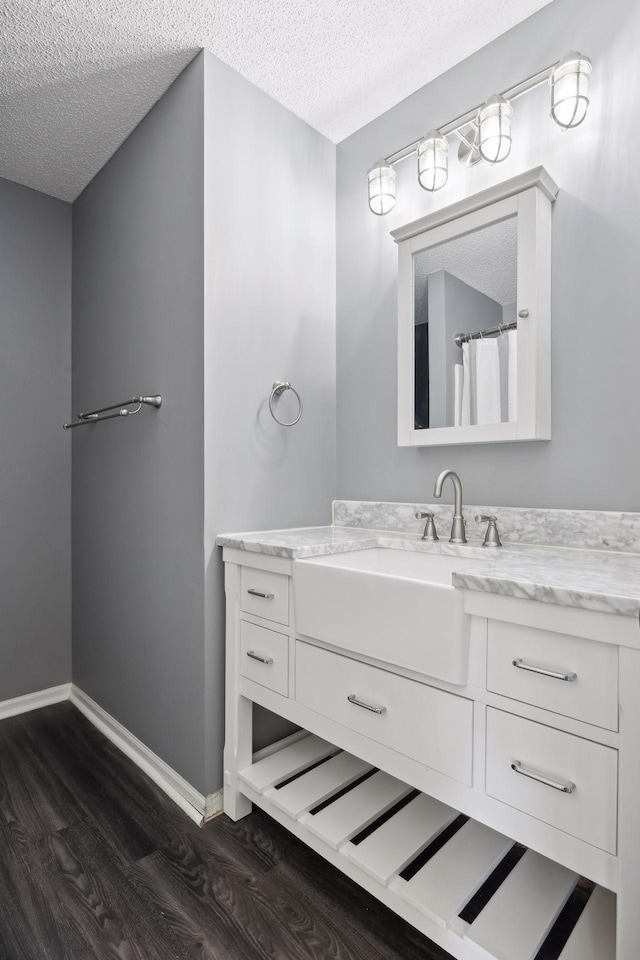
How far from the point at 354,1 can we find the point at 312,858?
7.89 feet

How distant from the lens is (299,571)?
137 centimetres

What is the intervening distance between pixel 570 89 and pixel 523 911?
1884 mm

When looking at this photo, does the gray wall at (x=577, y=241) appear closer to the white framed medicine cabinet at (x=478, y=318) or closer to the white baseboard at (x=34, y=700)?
the white framed medicine cabinet at (x=478, y=318)

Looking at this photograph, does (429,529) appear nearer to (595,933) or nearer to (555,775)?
(555,775)

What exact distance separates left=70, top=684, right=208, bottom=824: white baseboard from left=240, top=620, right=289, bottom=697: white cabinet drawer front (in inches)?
17.5

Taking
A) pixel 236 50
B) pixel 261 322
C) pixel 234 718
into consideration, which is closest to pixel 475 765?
pixel 234 718

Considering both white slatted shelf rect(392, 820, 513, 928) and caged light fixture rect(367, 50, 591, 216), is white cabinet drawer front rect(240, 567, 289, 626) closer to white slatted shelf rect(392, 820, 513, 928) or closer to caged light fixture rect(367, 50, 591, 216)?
white slatted shelf rect(392, 820, 513, 928)

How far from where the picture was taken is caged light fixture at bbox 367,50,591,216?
1.30 metres

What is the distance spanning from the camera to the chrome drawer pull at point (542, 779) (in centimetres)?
86

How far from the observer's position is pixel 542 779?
895 mm

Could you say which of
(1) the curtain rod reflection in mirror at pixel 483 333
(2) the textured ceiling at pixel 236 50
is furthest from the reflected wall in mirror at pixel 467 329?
(2) the textured ceiling at pixel 236 50

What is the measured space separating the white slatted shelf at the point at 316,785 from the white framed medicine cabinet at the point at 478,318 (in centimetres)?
105

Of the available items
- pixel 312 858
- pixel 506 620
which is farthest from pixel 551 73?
pixel 312 858

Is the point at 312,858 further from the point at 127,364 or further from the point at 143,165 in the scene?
the point at 143,165
